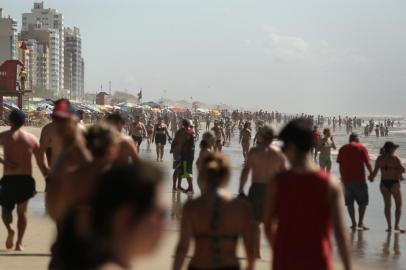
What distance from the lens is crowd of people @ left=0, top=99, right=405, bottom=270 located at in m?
2.03

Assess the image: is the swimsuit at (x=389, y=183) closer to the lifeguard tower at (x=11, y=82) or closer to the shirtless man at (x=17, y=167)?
the shirtless man at (x=17, y=167)

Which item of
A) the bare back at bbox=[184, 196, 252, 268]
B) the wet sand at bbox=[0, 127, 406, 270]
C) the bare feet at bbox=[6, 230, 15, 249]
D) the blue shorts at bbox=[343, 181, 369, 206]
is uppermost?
the bare back at bbox=[184, 196, 252, 268]

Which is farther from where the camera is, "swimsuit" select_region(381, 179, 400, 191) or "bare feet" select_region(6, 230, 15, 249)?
"swimsuit" select_region(381, 179, 400, 191)

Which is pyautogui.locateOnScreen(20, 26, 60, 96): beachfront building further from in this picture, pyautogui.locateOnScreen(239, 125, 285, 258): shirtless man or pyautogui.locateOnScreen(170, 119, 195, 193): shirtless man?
pyautogui.locateOnScreen(239, 125, 285, 258): shirtless man

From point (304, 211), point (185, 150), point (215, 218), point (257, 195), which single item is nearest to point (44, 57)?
point (185, 150)

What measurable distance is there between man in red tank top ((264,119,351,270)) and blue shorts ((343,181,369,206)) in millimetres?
7004

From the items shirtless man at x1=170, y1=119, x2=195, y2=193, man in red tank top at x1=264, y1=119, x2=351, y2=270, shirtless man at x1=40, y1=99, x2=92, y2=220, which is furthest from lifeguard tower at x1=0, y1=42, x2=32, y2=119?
man in red tank top at x1=264, y1=119, x2=351, y2=270

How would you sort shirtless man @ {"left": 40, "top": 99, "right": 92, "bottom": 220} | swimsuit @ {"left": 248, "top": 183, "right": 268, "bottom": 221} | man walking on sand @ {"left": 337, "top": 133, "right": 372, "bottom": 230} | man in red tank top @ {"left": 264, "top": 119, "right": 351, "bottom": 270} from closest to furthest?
man in red tank top @ {"left": 264, "top": 119, "right": 351, "bottom": 270} → shirtless man @ {"left": 40, "top": 99, "right": 92, "bottom": 220} → swimsuit @ {"left": 248, "top": 183, "right": 268, "bottom": 221} → man walking on sand @ {"left": 337, "top": 133, "right": 372, "bottom": 230}

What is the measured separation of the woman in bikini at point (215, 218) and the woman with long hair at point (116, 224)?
96.2 inches

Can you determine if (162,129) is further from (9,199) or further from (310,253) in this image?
(310,253)

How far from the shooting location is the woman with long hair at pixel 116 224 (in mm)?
2002

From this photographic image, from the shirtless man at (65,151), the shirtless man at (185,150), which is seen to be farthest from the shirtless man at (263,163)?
the shirtless man at (185,150)

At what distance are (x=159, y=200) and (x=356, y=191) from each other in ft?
31.0

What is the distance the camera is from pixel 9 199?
27.0 feet
